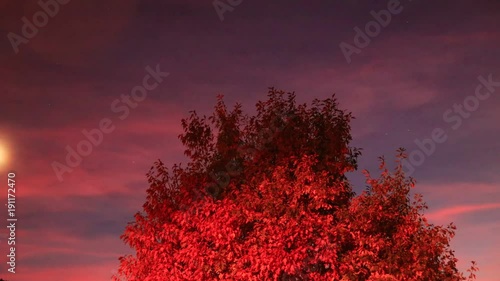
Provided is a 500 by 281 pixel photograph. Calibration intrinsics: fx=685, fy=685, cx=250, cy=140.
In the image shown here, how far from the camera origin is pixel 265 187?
31859mm

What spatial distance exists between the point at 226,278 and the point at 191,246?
2339mm

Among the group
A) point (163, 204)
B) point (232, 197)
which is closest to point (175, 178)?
point (163, 204)

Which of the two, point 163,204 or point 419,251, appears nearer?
point 419,251

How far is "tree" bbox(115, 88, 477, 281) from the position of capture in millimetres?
30531

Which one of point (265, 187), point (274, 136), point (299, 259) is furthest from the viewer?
point (274, 136)

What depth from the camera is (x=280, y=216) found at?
3138cm

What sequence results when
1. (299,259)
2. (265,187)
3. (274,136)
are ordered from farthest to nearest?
(274,136) < (265,187) < (299,259)

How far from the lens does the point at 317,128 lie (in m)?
34.7

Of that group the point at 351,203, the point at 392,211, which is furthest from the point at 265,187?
the point at 392,211

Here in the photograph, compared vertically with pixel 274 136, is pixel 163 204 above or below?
below

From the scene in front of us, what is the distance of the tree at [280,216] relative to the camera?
30531mm

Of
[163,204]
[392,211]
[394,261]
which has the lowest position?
[394,261]

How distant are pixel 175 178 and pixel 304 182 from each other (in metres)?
7.04

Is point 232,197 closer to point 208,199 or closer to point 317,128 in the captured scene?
point 208,199
